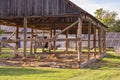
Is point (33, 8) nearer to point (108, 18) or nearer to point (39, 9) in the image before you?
point (39, 9)

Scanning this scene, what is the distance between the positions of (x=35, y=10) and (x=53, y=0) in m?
1.34

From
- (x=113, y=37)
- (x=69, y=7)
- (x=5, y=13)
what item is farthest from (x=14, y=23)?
(x=113, y=37)

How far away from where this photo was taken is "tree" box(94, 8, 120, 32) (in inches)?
3393

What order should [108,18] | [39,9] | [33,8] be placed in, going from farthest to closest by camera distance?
[108,18]
[33,8]
[39,9]

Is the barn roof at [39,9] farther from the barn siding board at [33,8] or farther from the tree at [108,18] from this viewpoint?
Answer: the tree at [108,18]

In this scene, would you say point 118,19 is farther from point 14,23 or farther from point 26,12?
point 26,12

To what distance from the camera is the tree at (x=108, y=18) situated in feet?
283

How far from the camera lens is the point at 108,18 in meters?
88.7

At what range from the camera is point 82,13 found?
22.8 metres

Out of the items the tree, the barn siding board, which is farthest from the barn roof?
the tree

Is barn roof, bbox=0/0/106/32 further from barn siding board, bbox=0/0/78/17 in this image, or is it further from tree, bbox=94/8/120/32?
tree, bbox=94/8/120/32

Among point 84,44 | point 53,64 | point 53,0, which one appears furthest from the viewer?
point 84,44

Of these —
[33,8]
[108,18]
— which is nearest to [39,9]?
[33,8]

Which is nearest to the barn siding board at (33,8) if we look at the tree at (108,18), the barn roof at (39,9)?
the barn roof at (39,9)
